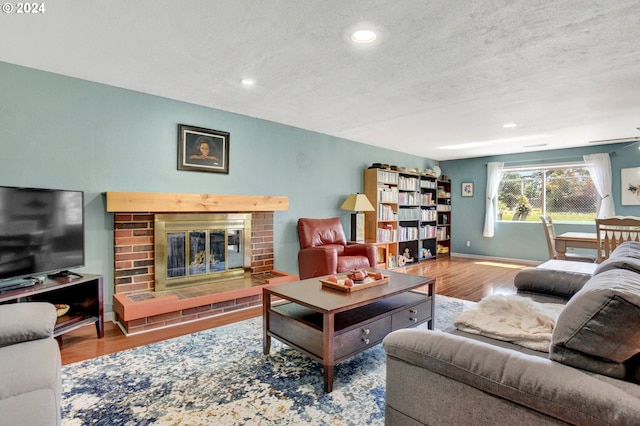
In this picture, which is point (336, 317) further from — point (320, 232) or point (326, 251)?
point (320, 232)

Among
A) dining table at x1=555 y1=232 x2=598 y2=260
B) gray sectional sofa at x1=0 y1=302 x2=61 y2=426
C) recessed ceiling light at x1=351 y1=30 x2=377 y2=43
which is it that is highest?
recessed ceiling light at x1=351 y1=30 x2=377 y2=43

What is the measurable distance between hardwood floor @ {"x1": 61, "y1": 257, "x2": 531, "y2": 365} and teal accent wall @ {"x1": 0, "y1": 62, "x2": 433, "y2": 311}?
19.6 inches

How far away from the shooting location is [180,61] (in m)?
2.55

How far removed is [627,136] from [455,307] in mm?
4128

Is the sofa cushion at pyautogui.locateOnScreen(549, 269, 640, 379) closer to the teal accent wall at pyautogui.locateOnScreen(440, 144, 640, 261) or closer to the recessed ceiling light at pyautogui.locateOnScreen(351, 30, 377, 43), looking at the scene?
the recessed ceiling light at pyautogui.locateOnScreen(351, 30, 377, 43)

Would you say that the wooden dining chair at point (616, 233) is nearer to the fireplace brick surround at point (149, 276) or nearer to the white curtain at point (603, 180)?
the white curtain at point (603, 180)

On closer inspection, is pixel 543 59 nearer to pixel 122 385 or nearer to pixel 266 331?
pixel 266 331

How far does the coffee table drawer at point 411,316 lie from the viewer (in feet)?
7.64

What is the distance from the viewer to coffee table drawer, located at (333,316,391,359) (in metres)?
1.95

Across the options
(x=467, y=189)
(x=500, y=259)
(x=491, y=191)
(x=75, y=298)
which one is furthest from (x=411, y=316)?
(x=467, y=189)

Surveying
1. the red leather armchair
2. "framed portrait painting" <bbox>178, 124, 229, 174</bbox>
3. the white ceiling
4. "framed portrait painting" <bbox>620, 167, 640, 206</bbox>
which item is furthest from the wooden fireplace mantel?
"framed portrait painting" <bbox>620, 167, 640, 206</bbox>

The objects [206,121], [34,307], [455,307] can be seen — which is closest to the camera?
[34,307]

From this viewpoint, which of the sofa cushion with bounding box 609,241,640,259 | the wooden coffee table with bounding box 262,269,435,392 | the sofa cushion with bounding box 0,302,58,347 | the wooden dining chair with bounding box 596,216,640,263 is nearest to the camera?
the sofa cushion with bounding box 0,302,58,347

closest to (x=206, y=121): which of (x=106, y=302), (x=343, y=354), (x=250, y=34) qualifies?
(x=250, y=34)
